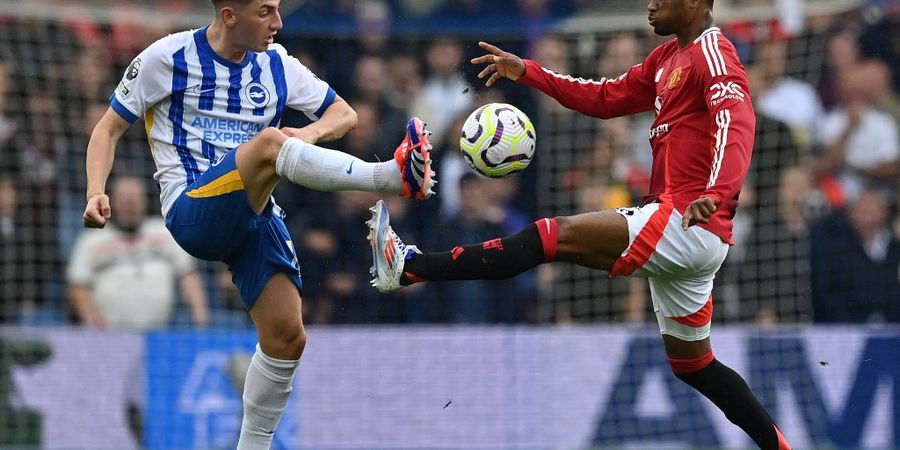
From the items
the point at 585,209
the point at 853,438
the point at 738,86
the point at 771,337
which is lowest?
the point at 853,438

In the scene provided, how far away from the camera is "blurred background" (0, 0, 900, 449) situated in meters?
10.8

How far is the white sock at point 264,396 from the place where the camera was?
270 inches

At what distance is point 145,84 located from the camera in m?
6.72

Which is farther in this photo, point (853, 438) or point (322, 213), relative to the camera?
point (322, 213)

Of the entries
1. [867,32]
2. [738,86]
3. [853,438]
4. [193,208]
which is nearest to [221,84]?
[193,208]

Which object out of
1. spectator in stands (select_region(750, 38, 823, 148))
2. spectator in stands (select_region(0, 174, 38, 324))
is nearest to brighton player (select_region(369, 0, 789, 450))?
spectator in stands (select_region(750, 38, 823, 148))

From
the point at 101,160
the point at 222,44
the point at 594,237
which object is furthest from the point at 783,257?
the point at 101,160

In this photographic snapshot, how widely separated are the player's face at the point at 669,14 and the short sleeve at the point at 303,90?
63.1 inches

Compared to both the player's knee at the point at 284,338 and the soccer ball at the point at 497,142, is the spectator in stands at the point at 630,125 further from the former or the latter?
the player's knee at the point at 284,338

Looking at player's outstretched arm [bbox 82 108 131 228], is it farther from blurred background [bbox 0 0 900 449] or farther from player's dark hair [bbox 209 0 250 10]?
blurred background [bbox 0 0 900 449]

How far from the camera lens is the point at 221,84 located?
6793 mm

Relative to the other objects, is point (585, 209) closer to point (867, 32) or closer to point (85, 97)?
point (867, 32)

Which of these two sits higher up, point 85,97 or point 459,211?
point 85,97

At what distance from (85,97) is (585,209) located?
4.10 m
